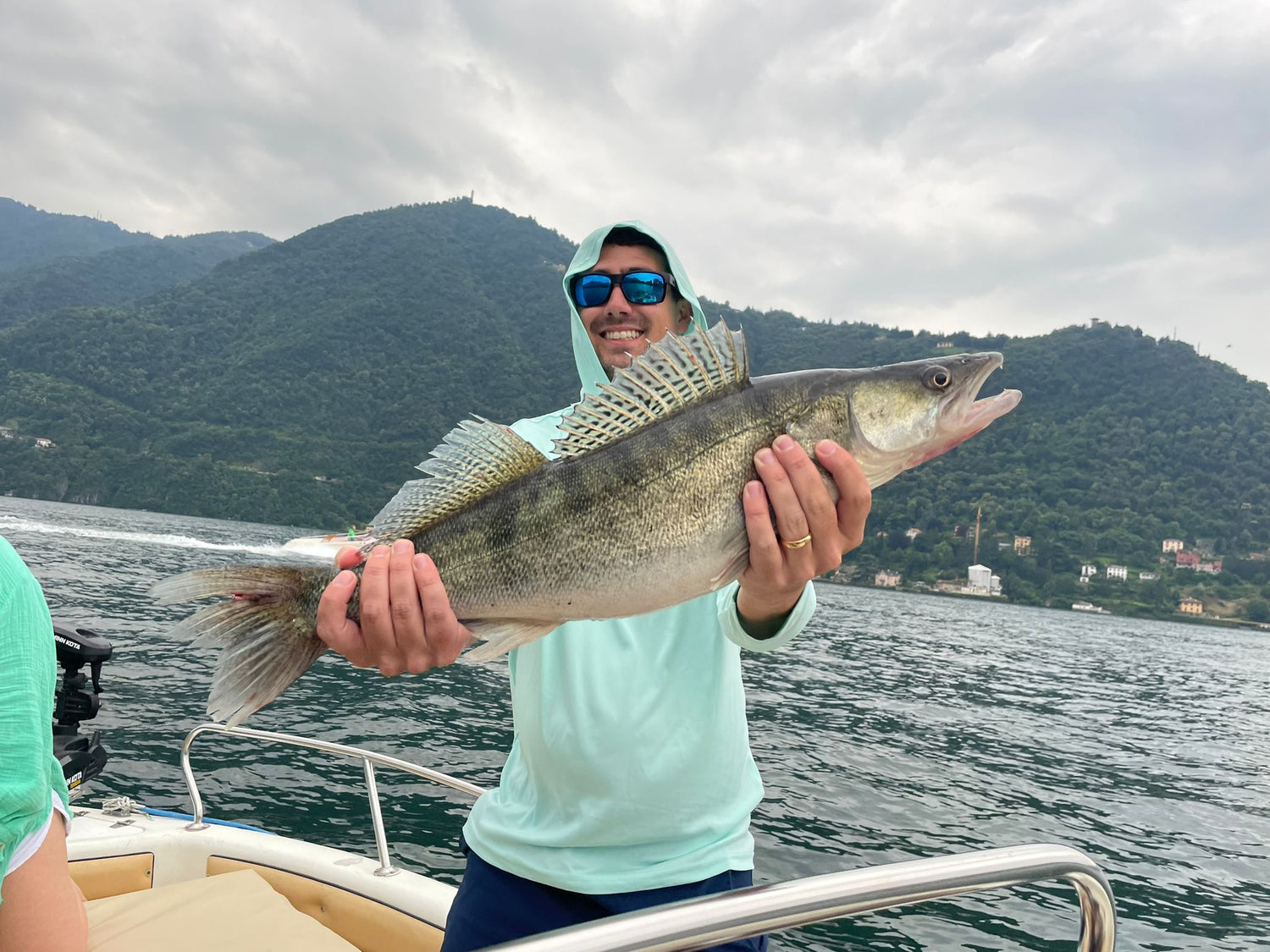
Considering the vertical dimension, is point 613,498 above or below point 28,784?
above

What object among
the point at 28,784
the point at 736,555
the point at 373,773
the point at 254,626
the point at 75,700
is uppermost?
the point at 736,555

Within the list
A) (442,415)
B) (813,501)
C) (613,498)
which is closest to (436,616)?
(613,498)

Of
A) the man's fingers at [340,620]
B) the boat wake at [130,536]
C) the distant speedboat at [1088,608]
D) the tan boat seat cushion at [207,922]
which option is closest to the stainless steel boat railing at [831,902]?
the man's fingers at [340,620]

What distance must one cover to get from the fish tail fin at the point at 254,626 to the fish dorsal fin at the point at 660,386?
3.30 ft

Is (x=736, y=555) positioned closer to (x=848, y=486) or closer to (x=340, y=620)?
(x=848, y=486)

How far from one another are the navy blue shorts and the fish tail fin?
107 centimetres

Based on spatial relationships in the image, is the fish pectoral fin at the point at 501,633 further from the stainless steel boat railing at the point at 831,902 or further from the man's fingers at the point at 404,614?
the stainless steel boat railing at the point at 831,902

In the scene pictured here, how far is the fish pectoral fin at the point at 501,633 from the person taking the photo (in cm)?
244

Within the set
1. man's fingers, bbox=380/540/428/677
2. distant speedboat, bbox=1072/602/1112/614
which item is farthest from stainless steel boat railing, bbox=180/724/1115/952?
distant speedboat, bbox=1072/602/1112/614

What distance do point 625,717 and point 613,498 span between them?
776 millimetres

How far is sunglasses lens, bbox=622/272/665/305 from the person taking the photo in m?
3.67

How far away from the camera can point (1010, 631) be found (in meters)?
65.7

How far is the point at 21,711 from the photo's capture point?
2080 millimetres

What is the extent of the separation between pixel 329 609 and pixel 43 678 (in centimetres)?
79
